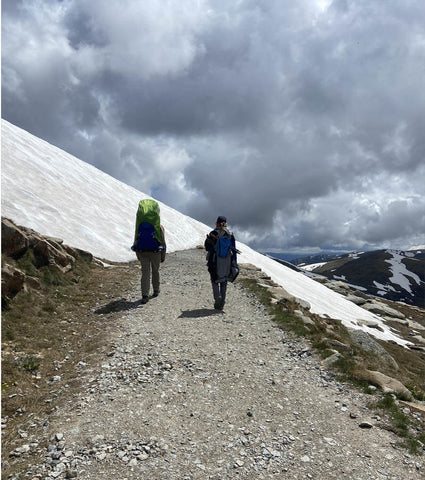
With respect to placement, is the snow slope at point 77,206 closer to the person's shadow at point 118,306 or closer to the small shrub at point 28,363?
the person's shadow at point 118,306

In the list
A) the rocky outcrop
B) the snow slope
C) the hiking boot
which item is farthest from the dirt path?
the snow slope

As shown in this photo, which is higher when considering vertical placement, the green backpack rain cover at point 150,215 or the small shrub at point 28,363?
the green backpack rain cover at point 150,215

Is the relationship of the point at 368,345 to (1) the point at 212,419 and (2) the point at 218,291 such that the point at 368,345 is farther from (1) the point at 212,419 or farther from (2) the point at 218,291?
(1) the point at 212,419

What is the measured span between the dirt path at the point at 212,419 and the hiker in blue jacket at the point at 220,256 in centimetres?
356

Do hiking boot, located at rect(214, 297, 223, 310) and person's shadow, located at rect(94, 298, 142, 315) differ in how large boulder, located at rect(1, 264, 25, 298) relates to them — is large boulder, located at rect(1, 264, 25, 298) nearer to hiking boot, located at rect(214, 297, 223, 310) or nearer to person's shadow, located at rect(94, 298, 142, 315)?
person's shadow, located at rect(94, 298, 142, 315)

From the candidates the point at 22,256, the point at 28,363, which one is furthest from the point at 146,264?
the point at 28,363

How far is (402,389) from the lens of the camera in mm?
8125

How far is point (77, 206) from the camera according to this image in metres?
29.7

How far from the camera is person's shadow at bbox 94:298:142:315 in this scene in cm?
1312

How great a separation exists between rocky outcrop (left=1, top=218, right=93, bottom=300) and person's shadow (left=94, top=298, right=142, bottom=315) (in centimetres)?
269

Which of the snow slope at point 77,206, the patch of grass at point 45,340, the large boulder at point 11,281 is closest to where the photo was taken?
the patch of grass at point 45,340

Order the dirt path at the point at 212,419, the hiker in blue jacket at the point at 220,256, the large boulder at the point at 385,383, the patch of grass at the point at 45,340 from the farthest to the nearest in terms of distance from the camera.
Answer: the hiker in blue jacket at the point at 220,256 < the large boulder at the point at 385,383 < the patch of grass at the point at 45,340 < the dirt path at the point at 212,419

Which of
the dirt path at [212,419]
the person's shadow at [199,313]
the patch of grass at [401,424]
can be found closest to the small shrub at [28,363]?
the dirt path at [212,419]

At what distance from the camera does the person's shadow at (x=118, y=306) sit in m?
13.1
